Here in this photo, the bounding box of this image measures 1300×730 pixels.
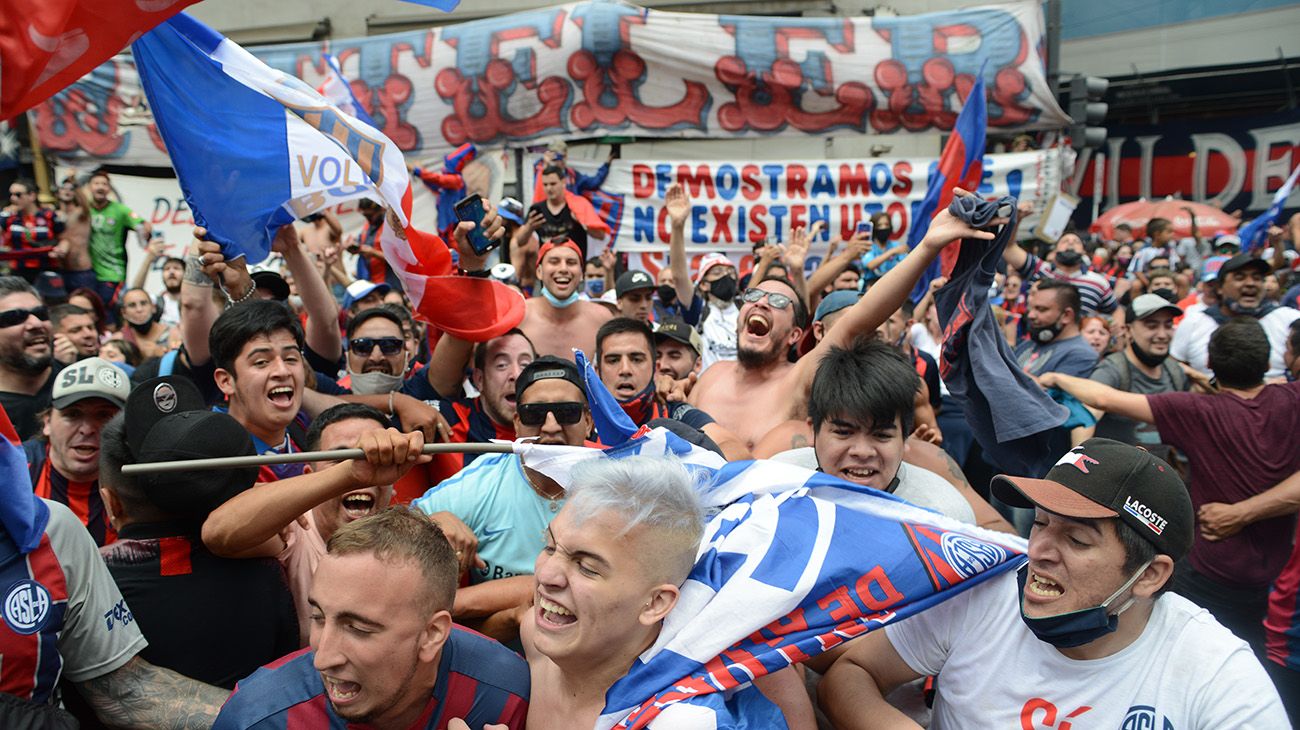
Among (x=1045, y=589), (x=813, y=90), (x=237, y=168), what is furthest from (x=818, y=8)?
(x=1045, y=589)

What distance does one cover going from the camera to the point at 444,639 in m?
2.09

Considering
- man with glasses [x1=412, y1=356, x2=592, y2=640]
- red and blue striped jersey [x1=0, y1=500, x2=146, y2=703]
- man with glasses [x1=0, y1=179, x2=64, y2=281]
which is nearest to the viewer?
red and blue striped jersey [x1=0, y1=500, x2=146, y2=703]

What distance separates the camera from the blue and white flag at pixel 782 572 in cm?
200

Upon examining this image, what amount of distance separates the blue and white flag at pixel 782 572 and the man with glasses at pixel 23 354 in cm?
314

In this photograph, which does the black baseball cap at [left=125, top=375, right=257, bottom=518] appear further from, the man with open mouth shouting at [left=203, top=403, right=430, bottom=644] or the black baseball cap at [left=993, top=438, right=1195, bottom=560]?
the black baseball cap at [left=993, top=438, right=1195, bottom=560]

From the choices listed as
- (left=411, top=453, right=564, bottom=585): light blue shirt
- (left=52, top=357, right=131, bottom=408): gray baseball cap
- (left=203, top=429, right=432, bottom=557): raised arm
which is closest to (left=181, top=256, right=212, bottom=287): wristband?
(left=52, top=357, right=131, bottom=408): gray baseball cap

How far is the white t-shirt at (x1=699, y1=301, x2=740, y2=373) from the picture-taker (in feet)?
21.6

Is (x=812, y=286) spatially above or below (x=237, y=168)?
below

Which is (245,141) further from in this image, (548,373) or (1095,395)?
(1095,395)

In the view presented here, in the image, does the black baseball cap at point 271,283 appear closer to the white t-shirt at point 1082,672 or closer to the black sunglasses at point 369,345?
the black sunglasses at point 369,345

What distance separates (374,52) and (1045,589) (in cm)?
1179

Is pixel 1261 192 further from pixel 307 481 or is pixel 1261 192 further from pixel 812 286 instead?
pixel 307 481

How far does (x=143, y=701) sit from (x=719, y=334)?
16.3ft

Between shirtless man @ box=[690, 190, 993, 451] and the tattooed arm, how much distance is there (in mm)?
2327
